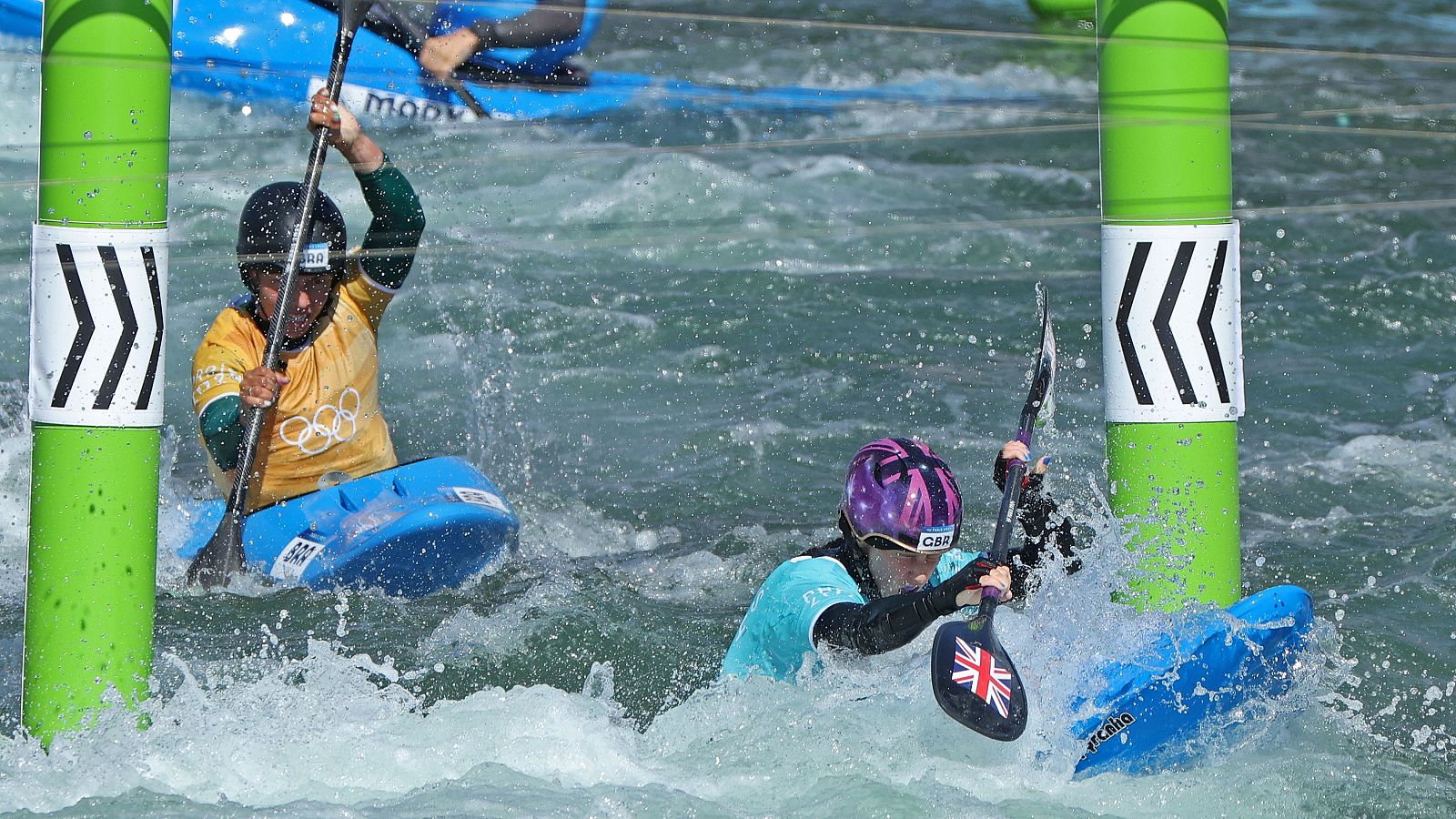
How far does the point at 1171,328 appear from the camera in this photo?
119 inches

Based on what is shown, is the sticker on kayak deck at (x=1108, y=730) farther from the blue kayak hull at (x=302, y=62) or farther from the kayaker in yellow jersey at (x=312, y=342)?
the blue kayak hull at (x=302, y=62)

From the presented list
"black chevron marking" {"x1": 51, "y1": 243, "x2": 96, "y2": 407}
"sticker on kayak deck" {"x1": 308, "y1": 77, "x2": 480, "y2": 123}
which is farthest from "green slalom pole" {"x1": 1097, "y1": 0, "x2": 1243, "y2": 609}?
"sticker on kayak deck" {"x1": 308, "y1": 77, "x2": 480, "y2": 123}

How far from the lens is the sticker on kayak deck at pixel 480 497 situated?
5.37m

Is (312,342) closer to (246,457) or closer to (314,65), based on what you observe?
(246,457)

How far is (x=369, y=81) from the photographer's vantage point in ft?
34.4

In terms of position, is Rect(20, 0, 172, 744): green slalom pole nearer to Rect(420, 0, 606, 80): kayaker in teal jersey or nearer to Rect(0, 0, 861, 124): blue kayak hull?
Rect(420, 0, 606, 80): kayaker in teal jersey

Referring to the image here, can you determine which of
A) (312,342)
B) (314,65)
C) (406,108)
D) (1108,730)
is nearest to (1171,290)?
(1108,730)

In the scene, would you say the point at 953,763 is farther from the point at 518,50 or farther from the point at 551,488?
the point at 518,50

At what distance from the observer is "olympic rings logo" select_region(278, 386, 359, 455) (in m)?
5.55

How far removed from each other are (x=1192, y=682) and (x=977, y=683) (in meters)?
0.55

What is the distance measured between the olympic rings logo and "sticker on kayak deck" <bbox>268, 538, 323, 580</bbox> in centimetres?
40

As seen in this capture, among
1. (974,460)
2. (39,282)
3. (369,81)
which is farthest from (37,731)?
(369,81)

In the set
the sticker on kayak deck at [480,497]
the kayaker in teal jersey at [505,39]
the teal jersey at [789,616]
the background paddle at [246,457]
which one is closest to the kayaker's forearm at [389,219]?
the background paddle at [246,457]

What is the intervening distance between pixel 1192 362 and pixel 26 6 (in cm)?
940
